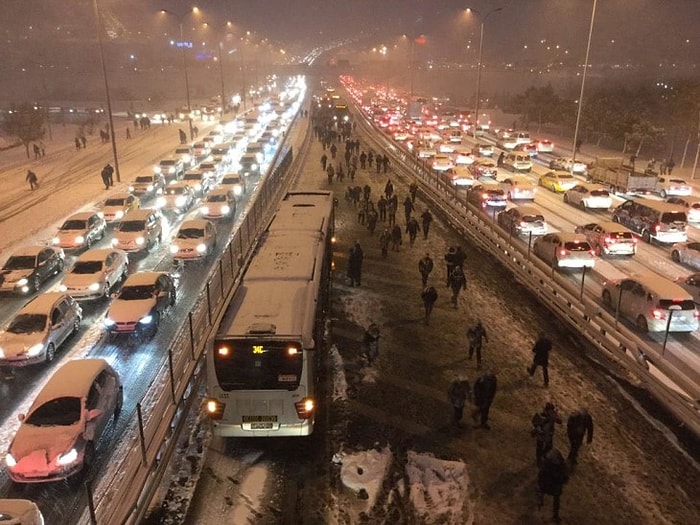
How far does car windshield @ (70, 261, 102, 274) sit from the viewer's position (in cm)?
1795

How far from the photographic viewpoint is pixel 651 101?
6297 centimetres

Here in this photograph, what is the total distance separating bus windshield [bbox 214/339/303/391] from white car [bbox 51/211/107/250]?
1549cm

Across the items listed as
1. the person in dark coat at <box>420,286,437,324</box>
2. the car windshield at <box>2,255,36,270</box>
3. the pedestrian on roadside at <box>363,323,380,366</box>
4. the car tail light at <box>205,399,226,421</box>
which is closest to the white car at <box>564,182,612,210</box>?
the person in dark coat at <box>420,286,437,324</box>

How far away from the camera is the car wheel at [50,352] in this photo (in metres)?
13.8

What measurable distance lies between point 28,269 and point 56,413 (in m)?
10.4

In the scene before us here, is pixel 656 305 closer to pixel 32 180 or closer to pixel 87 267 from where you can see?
pixel 87 267

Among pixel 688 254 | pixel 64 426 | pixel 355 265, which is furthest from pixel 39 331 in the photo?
pixel 688 254

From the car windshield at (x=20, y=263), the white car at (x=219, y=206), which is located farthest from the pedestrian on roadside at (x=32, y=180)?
the car windshield at (x=20, y=263)

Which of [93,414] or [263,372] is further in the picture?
[93,414]

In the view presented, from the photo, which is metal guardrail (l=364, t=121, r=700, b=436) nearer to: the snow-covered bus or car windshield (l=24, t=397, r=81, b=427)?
the snow-covered bus

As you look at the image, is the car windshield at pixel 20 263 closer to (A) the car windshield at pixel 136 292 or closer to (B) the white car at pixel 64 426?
→ (A) the car windshield at pixel 136 292

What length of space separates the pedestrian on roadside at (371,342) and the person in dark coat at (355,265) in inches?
193

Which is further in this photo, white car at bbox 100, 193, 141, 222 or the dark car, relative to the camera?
white car at bbox 100, 193, 141, 222

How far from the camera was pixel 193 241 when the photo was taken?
20984mm
